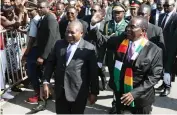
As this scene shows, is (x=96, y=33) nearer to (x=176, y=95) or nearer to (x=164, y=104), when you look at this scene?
(x=164, y=104)

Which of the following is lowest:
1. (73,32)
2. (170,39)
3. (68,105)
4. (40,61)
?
(68,105)

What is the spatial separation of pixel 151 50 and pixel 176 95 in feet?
10.6

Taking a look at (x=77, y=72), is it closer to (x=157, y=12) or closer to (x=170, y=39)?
(x=170, y=39)

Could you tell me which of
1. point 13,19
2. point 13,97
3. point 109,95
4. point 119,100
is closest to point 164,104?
point 109,95

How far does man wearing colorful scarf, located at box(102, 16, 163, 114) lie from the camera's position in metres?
3.50

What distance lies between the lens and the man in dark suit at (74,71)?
3770 mm

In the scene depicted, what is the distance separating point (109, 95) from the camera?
6.44 meters

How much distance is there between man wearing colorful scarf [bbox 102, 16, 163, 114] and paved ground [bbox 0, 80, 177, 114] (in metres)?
2.03

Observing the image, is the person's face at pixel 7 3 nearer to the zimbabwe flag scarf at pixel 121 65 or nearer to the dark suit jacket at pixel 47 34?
the dark suit jacket at pixel 47 34

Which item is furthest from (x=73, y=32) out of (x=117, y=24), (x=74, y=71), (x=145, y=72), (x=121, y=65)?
(x=117, y=24)

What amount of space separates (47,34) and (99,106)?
171 centimetres

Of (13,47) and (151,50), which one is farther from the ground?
(151,50)

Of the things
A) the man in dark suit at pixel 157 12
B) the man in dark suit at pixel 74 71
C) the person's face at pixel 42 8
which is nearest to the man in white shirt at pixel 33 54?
the person's face at pixel 42 8

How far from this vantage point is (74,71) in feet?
12.3
